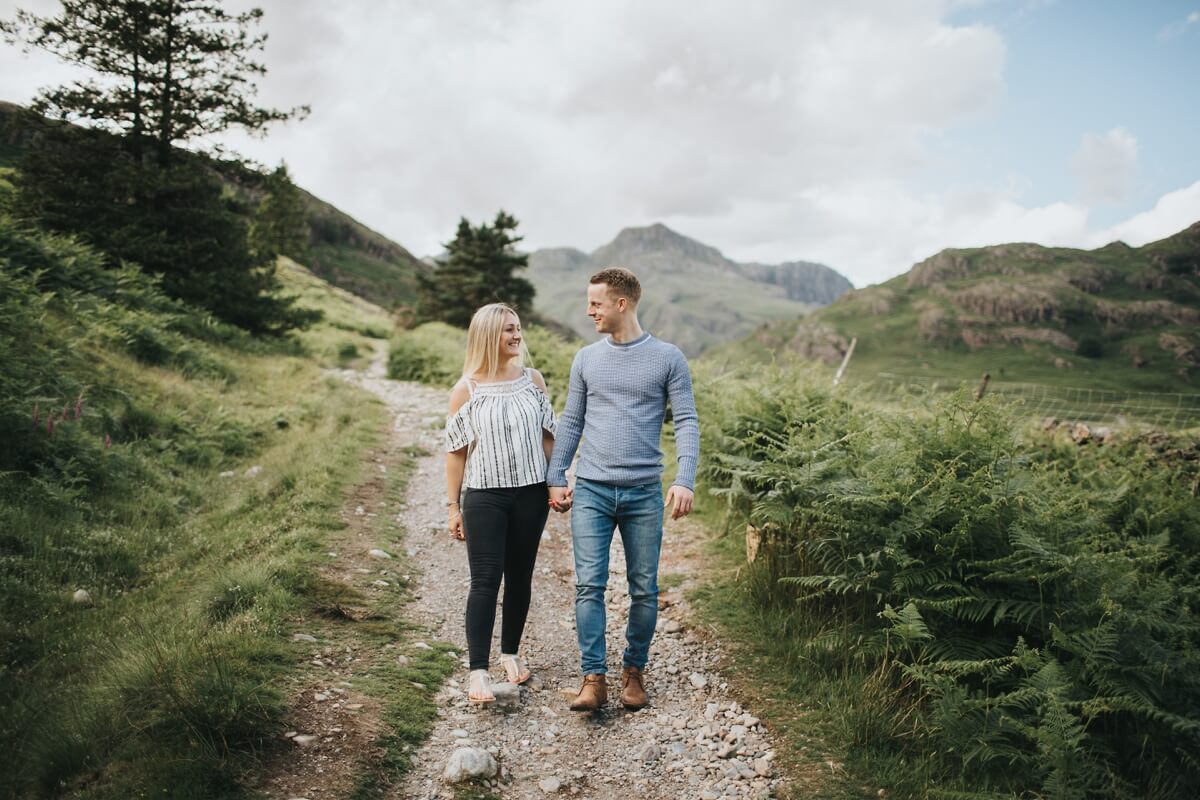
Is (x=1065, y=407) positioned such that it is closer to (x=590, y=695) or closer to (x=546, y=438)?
(x=546, y=438)

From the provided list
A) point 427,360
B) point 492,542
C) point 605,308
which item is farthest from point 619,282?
point 427,360

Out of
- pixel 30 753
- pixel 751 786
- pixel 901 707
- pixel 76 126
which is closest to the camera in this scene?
pixel 30 753

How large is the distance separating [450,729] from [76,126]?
2104cm

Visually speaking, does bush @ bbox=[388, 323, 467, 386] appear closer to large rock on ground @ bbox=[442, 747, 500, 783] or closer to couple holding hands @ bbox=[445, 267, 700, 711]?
couple holding hands @ bbox=[445, 267, 700, 711]

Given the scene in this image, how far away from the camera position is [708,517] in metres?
8.57

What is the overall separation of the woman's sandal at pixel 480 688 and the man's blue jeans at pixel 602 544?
681mm

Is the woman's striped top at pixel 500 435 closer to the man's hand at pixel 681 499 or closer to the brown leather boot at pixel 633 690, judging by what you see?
the man's hand at pixel 681 499

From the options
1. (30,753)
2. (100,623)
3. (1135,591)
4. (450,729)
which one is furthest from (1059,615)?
(100,623)

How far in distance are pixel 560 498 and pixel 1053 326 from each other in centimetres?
19637

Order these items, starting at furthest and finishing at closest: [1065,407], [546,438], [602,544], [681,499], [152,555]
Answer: [1065,407] → [152,555] → [546,438] → [602,544] → [681,499]

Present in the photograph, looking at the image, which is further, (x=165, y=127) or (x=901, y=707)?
(x=165, y=127)

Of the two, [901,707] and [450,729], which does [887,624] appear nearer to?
[901,707]

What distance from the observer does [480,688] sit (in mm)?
4238

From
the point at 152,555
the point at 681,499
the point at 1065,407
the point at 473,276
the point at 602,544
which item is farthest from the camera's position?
the point at 473,276
